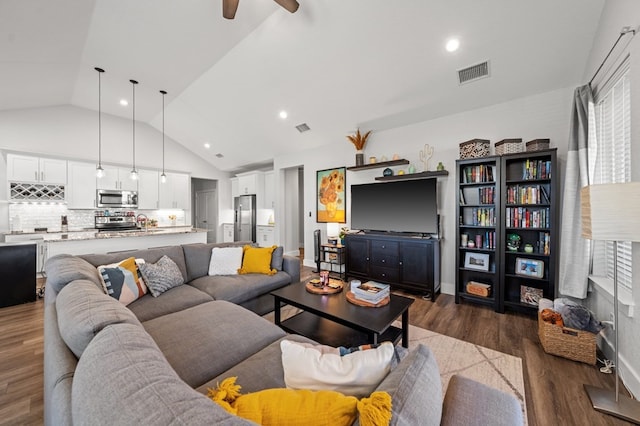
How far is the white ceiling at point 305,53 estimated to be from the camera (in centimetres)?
236

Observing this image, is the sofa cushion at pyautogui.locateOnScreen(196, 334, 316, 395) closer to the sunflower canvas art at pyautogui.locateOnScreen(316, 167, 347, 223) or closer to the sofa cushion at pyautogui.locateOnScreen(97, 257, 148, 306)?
the sofa cushion at pyautogui.locateOnScreen(97, 257, 148, 306)

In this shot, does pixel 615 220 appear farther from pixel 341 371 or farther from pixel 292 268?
pixel 292 268

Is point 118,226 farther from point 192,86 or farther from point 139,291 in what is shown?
point 139,291

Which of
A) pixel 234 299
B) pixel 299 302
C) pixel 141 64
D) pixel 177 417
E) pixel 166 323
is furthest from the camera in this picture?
pixel 141 64

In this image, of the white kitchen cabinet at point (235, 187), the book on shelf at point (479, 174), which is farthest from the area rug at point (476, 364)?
the white kitchen cabinet at point (235, 187)

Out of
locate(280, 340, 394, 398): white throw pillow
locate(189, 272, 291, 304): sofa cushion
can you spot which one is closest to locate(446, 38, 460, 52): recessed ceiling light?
locate(280, 340, 394, 398): white throw pillow

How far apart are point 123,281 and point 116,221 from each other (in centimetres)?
449

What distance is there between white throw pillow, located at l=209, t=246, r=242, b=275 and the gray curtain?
348 centimetres

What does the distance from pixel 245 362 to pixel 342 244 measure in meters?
3.41

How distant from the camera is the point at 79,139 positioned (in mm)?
5207

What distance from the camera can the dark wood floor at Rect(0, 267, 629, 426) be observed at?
155 cm

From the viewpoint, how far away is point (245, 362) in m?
1.32

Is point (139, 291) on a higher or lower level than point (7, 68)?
lower

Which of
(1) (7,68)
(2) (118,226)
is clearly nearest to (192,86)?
(1) (7,68)
